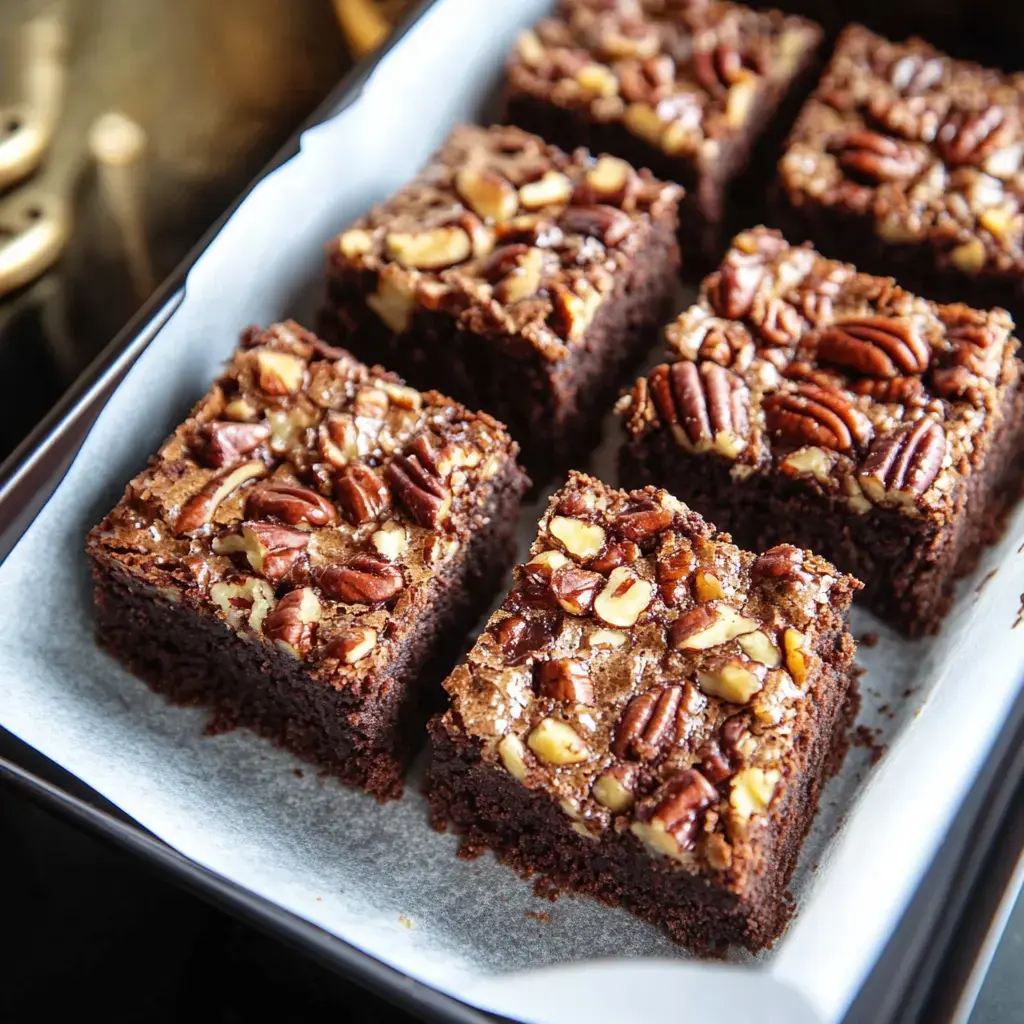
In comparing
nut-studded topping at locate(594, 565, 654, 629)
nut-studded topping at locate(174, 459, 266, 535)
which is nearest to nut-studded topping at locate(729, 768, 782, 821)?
nut-studded topping at locate(594, 565, 654, 629)

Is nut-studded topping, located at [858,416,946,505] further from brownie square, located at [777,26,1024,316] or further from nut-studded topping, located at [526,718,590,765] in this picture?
nut-studded topping, located at [526,718,590,765]

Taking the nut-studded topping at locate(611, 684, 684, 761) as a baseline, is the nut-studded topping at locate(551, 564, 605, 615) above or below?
above

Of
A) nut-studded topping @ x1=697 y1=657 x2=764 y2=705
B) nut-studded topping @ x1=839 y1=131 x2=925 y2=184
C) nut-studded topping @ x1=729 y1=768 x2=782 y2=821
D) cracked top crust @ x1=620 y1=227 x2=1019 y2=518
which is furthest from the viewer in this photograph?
nut-studded topping @ x1=839 y1=131 x2=925 y2=184

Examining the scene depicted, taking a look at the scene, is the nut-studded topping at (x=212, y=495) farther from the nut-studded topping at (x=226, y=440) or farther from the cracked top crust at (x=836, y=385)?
the cracked top crust at (x=836, y=385)

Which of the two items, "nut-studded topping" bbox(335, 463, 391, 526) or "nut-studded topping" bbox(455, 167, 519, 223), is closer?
"nut-studded topping" bbox(335, 463, 391, 526)

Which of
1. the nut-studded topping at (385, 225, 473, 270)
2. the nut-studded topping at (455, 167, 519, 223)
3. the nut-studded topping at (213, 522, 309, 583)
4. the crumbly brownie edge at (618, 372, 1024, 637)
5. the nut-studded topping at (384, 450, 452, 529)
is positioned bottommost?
the nut-studded topping at (213, 522, 309, 583)

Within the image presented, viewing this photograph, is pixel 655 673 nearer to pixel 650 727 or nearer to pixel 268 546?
pixel 650 727
